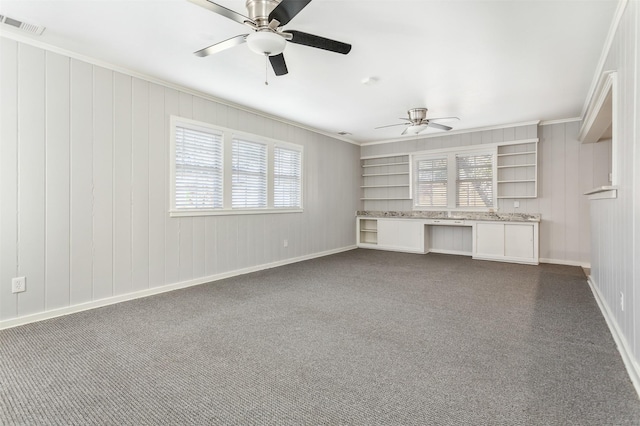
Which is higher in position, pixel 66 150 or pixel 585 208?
pixel 66 150

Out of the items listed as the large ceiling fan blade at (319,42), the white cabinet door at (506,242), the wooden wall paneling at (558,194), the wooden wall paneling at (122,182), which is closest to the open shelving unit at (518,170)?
the wooden wall paneling at (558,194)

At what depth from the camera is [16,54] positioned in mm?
2686

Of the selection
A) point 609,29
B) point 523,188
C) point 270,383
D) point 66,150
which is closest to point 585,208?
point 523,188

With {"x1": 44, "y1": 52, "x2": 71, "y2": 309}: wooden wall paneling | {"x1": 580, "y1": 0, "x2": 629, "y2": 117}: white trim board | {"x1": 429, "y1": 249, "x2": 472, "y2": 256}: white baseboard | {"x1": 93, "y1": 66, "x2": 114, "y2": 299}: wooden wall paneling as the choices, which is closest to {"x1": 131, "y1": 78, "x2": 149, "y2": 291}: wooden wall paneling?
{"x1": 93, "y1": 66, "x2": 114, "y2": 299}: wooden wall paneling

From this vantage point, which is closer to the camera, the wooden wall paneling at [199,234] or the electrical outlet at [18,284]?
the electrical outlet at [18,284]

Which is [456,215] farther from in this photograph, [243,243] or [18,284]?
[18,284]

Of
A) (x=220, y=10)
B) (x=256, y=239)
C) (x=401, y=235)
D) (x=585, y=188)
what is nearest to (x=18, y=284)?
(x=256, y=239)

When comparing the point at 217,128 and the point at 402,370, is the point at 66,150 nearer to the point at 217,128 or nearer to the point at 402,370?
the point at 217,128

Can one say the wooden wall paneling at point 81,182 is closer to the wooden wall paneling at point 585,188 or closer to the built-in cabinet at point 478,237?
the built-in cabinet at point 478,237

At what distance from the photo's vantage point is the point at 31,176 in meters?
2.76

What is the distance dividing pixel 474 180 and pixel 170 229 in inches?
221

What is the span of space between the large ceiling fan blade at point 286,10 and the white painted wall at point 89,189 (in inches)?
90.6

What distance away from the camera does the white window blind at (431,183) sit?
6.52m

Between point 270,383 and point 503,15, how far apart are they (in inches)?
126
